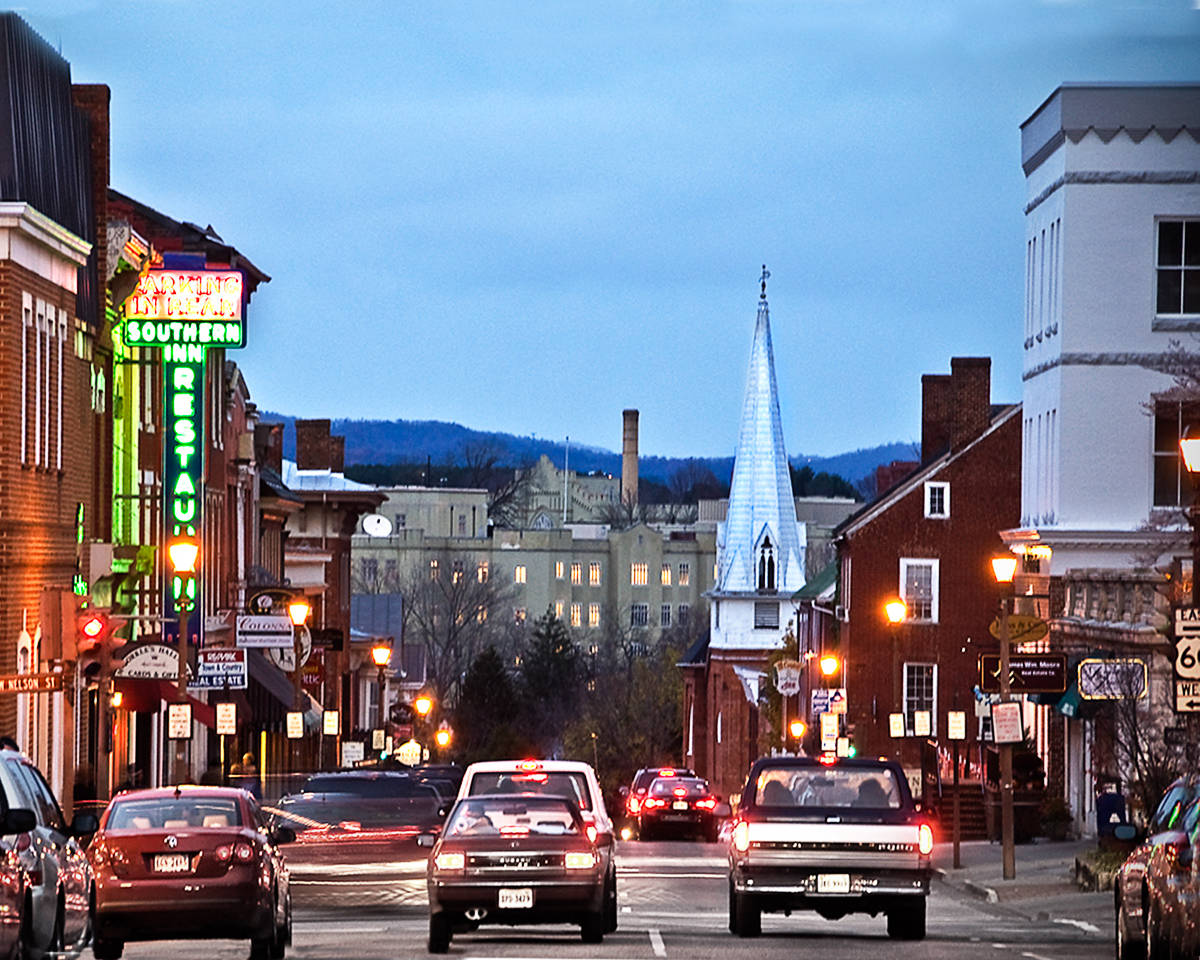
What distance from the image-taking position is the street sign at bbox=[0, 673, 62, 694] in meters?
33.8

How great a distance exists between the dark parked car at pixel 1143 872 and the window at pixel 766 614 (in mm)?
92783

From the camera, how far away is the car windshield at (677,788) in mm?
53844

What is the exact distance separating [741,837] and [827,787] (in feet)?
3.69

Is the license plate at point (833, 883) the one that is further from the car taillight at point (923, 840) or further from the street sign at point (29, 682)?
the street sign at point (29, 682)

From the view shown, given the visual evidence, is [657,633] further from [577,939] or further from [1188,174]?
[577,939]

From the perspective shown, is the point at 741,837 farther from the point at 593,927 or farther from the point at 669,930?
the point at 593,927

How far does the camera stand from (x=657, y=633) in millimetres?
193000

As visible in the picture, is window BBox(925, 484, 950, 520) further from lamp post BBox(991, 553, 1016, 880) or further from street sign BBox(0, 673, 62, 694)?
street sign BBox(0, 673, 62, 694)

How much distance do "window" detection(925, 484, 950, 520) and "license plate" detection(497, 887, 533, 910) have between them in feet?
162

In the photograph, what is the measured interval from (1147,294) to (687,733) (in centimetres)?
7423

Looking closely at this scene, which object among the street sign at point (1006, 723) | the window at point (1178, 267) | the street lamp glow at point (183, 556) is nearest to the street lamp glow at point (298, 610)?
the street lamp glow at point (183, 556)

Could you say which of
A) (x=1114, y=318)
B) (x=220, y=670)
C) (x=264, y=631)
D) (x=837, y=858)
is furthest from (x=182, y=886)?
Answer: (x=1114, y=318)

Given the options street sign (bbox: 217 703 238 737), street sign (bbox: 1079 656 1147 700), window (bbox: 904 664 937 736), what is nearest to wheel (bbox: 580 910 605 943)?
street sign (bbox: 1079 656 1147 700)

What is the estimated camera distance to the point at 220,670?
45719mm
